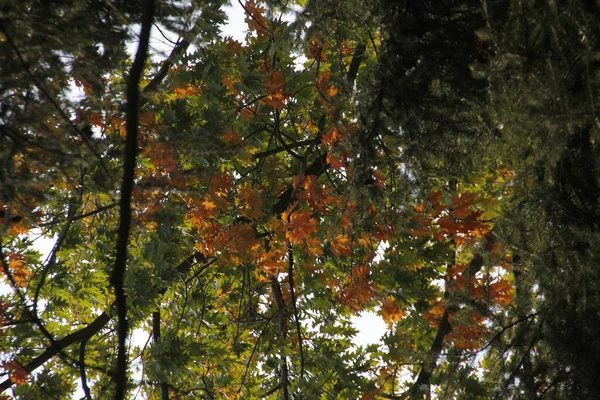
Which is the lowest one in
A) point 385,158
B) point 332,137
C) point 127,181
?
point 127,181

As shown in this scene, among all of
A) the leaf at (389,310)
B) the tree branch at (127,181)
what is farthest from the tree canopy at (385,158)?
the leaf at (389,310)

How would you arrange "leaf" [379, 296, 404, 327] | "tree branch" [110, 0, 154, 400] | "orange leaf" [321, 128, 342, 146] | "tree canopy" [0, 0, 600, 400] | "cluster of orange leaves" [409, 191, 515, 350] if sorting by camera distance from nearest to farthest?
1. "tree branch" [110, 0, 154, 400]
2. "tree canopy" [0, 0, 600, 400]
3. "cluster of orange leaves" [409, 191, 515, 350]
4. "orange leaf" [321, 128, 342, 146]
5. "leaf" [379, 296, 404, 327]

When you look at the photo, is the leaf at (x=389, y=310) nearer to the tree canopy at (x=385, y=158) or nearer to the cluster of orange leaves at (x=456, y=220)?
the tree canopy at (x=385, y=158)

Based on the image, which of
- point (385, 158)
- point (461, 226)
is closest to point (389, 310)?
point (461, 226)

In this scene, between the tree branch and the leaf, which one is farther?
the leaf

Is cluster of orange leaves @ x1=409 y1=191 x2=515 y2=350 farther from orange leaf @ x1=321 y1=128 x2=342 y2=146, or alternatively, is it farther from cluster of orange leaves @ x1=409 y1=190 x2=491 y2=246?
orange leaf @ x1=321 y1=128 x2=342 y2=146

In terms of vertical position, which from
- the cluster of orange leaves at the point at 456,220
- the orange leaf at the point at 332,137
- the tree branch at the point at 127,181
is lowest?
the tree branch at the point at 127,181

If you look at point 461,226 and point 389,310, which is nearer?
point 461,226

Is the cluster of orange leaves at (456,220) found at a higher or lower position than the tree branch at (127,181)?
higher

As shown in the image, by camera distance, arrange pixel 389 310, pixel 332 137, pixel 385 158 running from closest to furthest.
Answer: pixel 385 158 < pixel 332 137 < pixel 389 310

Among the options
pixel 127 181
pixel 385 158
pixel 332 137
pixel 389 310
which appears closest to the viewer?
pixel 127 181

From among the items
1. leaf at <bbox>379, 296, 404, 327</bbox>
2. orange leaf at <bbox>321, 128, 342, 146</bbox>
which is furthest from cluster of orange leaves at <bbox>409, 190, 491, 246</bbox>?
leaf at <bbox>379, 296, 404, 327</bbox>

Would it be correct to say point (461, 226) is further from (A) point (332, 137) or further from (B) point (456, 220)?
(A) point (332, 137)

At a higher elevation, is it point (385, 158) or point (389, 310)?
point (389, 310)
